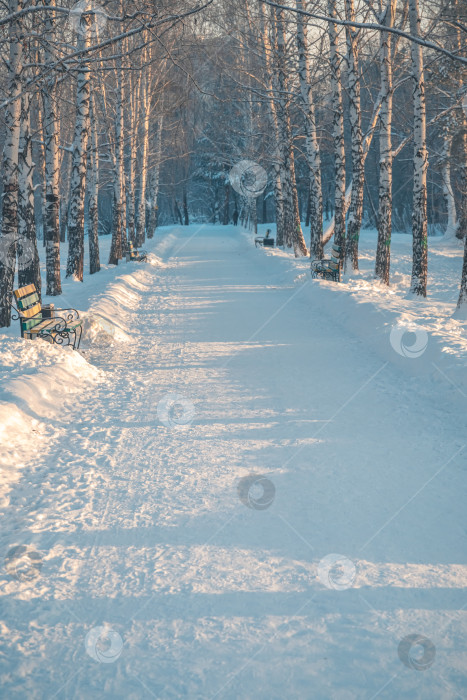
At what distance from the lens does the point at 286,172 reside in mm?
24266

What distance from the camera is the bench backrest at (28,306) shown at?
28.1 feet

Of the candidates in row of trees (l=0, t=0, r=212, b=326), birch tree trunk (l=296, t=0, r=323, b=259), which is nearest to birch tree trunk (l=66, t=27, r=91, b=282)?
row of trees (l=0, t=0, r=212, b=326)

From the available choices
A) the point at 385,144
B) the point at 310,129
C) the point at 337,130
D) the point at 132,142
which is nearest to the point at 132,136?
the point at 132,142

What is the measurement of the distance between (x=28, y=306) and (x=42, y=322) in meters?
0.39

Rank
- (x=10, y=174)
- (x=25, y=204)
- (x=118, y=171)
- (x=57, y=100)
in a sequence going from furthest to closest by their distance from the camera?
(x=118, y=171)
(x=57, y=100)
(x=25, y=204)
(x=10, y=174)

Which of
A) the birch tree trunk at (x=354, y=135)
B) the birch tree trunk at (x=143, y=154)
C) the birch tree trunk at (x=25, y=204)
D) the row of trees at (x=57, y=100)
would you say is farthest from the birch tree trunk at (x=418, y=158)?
the birch tree trunk at (x=143, y=154)

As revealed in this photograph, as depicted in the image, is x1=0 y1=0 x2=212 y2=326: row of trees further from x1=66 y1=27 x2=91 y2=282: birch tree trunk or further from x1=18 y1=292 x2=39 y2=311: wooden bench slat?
x1=18 y1=292 x2=39 y2=311: wooden bench slat

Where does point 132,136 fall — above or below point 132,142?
above

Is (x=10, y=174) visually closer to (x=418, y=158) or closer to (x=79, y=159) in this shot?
(x=79, y=159)

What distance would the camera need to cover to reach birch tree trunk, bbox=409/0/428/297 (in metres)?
13.1

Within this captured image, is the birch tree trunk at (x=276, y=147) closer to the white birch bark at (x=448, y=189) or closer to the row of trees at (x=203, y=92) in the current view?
the row of trees at (x=203, y=92)

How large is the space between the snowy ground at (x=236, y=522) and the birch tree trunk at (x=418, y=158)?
6.03 metres

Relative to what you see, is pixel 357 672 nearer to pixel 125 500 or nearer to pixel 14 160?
pixel 125 500

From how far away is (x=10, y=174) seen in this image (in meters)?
9.12
